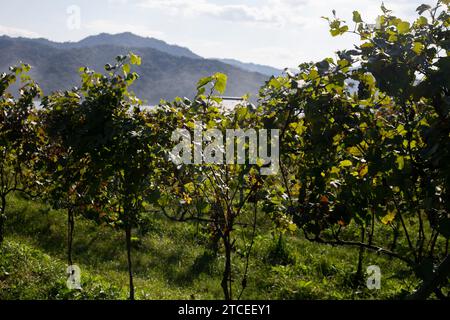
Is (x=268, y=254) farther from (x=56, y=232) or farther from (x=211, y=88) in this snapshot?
(x=211, y=88)

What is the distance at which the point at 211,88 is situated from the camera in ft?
13.2

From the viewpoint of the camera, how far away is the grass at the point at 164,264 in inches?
286

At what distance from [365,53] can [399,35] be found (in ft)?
0.76

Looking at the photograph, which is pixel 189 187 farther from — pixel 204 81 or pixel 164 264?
pixel 164 264

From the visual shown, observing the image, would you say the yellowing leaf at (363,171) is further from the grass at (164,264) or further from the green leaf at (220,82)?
the grass at (164,264)

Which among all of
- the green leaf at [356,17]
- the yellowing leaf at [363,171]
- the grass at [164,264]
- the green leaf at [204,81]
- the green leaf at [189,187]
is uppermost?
the green leaf at [356,17]

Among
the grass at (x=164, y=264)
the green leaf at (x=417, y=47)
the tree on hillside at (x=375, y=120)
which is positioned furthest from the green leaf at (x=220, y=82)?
the grass at (x=164, y=264)

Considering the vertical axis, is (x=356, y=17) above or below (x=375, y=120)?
above
